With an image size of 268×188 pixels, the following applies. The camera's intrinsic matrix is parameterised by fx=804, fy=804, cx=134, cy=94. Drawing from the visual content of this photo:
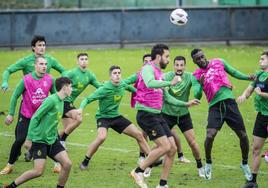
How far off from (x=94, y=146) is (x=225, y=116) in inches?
111

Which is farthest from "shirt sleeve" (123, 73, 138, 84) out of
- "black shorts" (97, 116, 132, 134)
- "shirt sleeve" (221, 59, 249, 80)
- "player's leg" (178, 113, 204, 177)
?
"shirt sleeve" (221, 59, 249, 80)

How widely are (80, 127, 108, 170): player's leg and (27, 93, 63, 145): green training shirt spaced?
261 cm

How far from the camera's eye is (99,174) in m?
16.0

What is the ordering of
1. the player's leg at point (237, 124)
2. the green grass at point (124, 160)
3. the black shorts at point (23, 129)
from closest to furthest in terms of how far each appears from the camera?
the green grass at point (124, 160) < the player's leg at point (237, 124) < the black shorts at point (23, 129)

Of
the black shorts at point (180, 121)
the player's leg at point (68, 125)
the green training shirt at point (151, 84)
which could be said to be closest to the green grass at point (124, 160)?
the player's leg at point (68, 125)

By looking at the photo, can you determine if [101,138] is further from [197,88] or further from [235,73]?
[235,73]

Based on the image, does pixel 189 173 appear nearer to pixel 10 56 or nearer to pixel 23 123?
pixel 23 123

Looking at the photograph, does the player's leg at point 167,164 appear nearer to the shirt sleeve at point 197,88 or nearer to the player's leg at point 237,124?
the shirt sleeve at point 197,88

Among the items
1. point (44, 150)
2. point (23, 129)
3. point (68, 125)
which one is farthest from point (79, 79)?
point (44, 150)

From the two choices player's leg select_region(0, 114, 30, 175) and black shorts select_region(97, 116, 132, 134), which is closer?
player's leg select_region(0, 114, 30, 175)

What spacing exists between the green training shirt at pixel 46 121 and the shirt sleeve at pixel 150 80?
Answer: 1615 millimetres

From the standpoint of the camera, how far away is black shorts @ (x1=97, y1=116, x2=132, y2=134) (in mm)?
16672

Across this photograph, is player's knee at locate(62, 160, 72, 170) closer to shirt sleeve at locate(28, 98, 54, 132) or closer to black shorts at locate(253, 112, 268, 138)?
shirt sleeve at locate(28, 98, 54, 132)

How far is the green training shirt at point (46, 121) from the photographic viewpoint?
1382 cm
